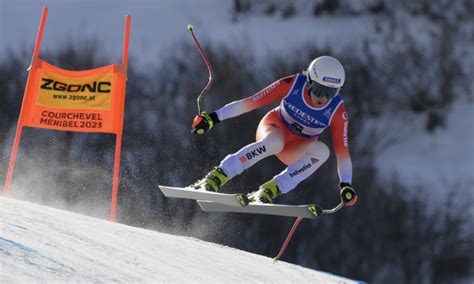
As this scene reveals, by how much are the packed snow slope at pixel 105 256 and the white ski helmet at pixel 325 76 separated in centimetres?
162

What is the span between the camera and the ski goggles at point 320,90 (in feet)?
23.2

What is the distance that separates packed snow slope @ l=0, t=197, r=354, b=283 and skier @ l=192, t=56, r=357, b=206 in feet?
2.24

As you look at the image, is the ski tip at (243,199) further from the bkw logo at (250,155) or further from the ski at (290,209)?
the bkw logo at (250,155)

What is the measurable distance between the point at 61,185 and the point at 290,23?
1138 cm

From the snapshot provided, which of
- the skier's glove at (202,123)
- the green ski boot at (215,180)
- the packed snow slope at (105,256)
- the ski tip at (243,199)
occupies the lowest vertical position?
the packed snow slope at (105,256)

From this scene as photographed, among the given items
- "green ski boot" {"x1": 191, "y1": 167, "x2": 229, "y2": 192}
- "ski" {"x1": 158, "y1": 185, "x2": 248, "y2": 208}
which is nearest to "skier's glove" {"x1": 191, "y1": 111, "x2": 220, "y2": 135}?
"green ski boot" {"x1": 191, "y1": 167, "x2": 229, "y2": 192}

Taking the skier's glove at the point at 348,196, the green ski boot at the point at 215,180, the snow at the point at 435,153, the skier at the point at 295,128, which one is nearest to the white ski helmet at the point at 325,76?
the skier at the point at 295,128

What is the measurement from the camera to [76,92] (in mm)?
11141

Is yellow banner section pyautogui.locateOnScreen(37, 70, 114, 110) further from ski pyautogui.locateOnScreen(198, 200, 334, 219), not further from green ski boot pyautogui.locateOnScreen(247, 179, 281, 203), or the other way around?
ski pyautogui.locateOnScreen(198, 200, 334, 219)

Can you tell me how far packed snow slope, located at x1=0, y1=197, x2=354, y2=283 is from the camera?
16.6 feet

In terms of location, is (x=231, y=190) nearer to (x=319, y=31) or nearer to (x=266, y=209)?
(x=319, y=31)

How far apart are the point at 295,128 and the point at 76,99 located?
15.0 ft

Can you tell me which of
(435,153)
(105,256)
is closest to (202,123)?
(105,256)

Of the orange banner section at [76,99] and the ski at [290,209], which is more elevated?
the orange banner section at [76,99]
